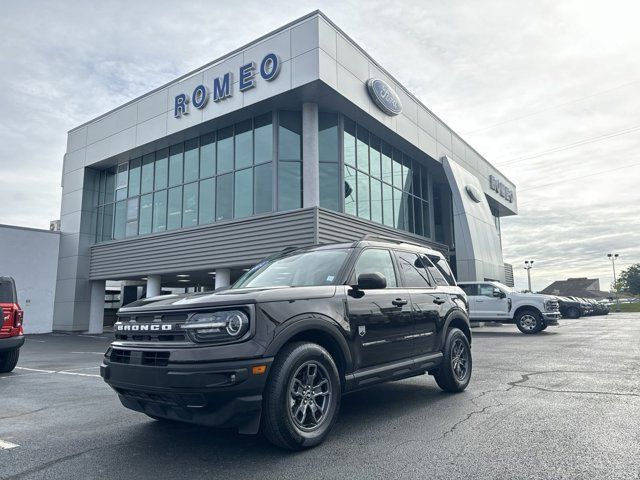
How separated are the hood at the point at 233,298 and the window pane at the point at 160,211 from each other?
57.9 feet

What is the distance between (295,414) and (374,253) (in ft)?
6.98

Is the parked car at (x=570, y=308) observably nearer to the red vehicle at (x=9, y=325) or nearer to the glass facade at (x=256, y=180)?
the glass facade at (x=256, y=180)

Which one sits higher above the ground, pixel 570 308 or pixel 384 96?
pixel 384 96

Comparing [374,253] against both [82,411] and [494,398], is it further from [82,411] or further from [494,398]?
Result: [82,411]

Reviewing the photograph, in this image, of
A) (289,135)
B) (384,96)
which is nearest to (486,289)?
(384,96)

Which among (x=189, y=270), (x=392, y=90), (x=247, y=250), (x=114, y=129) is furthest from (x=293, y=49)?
(x=114, y=129)

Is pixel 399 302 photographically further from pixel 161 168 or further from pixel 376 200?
Result: pixel 161 168

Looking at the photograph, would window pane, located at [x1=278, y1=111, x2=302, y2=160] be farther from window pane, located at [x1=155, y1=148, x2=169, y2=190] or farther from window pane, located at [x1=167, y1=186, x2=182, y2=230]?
window pane, located at [x1=155, y1=148, x2=169, y2=190]

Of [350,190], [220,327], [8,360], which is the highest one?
[350,190]

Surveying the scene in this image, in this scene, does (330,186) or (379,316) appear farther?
(330,186)

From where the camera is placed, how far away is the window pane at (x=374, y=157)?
20.0 m

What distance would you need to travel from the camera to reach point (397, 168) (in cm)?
A: 2238

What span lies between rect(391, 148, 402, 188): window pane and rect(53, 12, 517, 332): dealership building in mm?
96

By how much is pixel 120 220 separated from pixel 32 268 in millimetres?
5054
